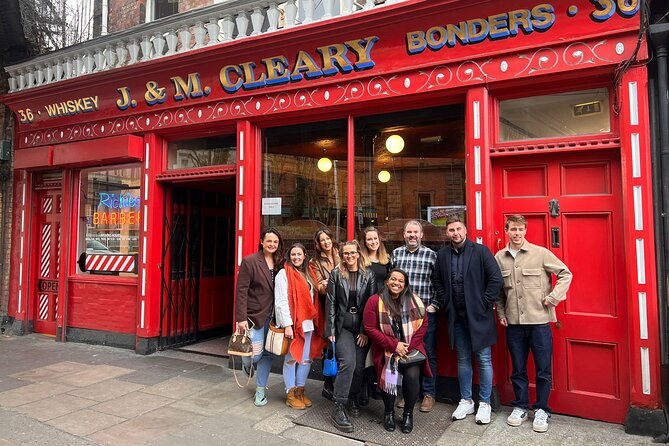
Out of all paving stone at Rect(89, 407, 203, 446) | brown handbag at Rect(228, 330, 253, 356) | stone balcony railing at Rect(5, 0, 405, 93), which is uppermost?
stone balcony railing at Rect(5, 0, 405, 93)

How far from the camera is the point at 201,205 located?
7672 mm

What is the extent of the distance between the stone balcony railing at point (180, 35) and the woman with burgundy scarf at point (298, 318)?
119 inches

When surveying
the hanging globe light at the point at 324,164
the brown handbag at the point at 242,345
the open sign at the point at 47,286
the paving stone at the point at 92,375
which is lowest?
the paving stone at the point at 92,375

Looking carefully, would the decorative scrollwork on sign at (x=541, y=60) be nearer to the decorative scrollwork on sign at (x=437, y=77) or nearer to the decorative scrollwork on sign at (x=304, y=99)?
the decorative scrollwork on sign at (x=437, y=77)

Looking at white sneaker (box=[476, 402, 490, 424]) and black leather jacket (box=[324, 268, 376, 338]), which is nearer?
white sneaker (box=[476, 402, 490, 424])

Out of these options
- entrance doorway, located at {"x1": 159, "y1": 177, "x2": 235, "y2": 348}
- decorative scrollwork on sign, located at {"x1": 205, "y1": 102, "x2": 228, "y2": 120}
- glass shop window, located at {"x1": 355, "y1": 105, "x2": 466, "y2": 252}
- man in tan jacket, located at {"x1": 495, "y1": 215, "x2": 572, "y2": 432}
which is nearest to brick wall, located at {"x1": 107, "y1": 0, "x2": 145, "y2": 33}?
decorative scrollwork on sign, located at {"x1": 205, "y1": 102, "x2": 228, "y2": 120}

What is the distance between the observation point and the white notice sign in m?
6.20

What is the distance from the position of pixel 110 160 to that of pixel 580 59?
21.9 ft

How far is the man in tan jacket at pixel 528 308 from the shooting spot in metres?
4.09

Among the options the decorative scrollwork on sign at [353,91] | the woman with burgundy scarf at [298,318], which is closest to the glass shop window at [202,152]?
the decorative scrollwork on sign at [353,91]

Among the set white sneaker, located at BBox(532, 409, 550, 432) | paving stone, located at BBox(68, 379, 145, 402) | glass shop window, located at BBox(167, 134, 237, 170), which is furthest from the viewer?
glass shop window, located at BBox(167, 134, 237, 170)

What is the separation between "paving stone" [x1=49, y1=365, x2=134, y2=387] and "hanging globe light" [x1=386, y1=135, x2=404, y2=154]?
4.52m

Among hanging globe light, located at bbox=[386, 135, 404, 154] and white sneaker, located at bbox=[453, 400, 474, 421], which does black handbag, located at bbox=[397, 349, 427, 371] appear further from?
hanging globe light, located at bbox=[386, 135, 404, 154]

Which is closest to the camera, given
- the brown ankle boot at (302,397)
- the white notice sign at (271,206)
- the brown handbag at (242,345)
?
the brown handbag at (242,345)
